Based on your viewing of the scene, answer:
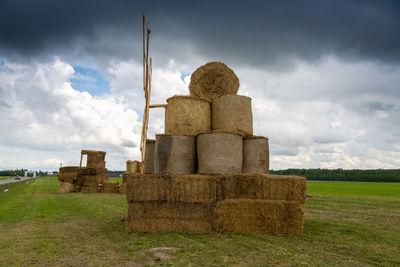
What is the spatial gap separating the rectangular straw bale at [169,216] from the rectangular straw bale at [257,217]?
11.1 inches

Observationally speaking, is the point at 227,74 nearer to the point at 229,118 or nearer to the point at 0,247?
the point at 229,118

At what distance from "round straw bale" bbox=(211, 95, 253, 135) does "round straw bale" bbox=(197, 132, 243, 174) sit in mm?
770

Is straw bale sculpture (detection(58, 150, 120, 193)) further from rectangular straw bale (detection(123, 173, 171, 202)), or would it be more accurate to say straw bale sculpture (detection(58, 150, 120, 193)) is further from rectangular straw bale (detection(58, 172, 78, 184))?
rectangular straw bale (detection(123, 173, 171, 202))

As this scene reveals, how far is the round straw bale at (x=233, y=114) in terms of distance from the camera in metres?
7.84

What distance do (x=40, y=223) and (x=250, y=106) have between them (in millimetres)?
6365

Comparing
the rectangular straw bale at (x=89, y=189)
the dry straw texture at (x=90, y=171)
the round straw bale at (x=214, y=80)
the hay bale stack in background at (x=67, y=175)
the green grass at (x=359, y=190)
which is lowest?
the green grass at (x=359, y=190)

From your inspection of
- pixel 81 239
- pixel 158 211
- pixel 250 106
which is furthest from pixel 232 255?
pixel 250 106

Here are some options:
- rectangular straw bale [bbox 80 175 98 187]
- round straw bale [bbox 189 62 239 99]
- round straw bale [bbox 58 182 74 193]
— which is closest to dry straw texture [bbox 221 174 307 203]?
round straw bale [bbox 189 62 239 99]

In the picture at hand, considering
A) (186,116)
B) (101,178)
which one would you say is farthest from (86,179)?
(186,116)

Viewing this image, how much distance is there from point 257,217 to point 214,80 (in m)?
4.43

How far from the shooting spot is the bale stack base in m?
6.39

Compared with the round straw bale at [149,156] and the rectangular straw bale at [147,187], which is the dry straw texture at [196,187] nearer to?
the rectangular straw bale at [147,187]

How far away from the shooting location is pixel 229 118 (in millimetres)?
7867

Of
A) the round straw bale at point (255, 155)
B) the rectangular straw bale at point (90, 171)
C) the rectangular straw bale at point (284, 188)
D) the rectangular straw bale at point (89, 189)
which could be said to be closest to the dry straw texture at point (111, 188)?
the rectangular straw bale at point (89, 189)
